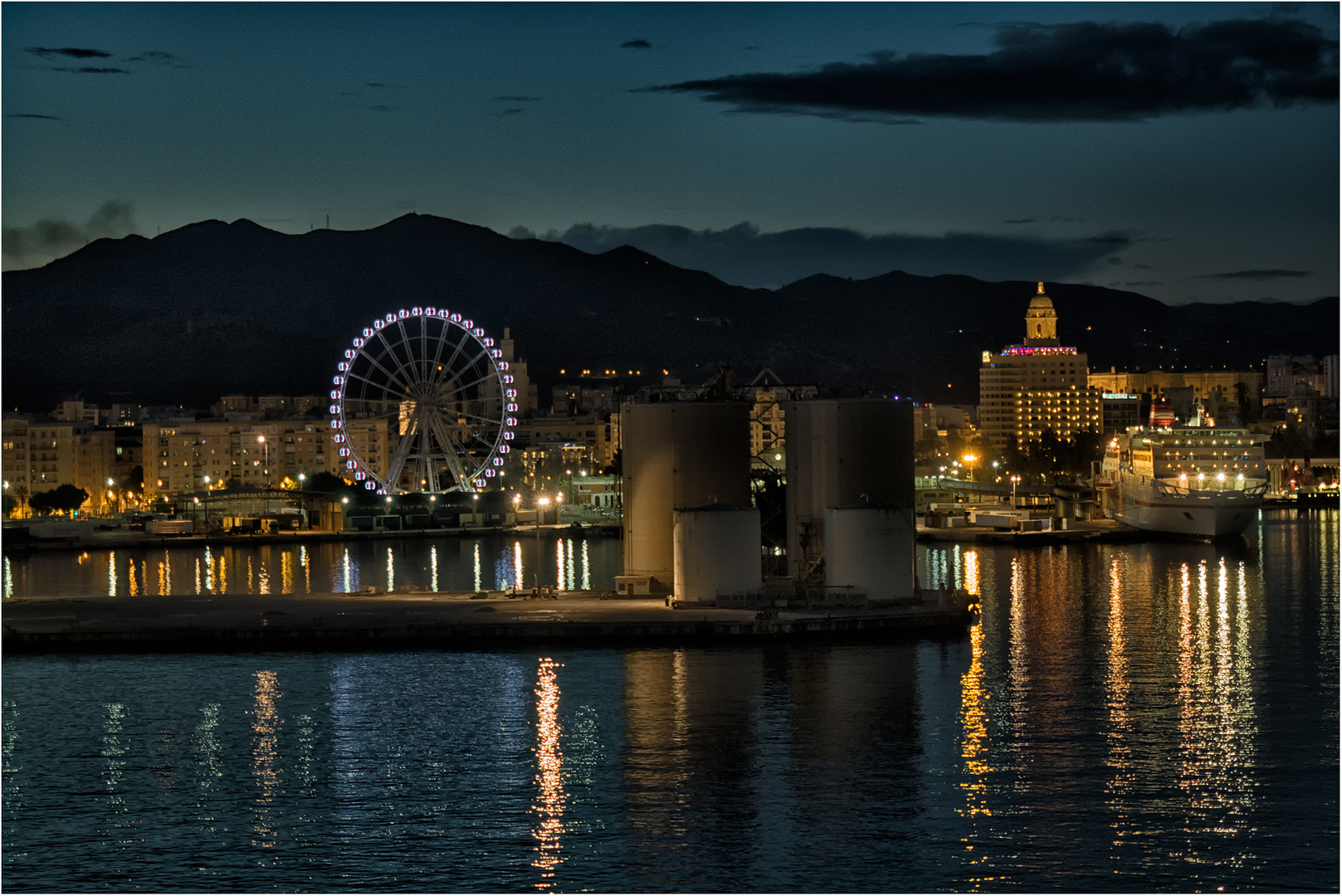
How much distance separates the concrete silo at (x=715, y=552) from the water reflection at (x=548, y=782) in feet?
19.0

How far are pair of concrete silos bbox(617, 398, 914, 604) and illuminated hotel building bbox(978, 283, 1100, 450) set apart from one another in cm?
10910

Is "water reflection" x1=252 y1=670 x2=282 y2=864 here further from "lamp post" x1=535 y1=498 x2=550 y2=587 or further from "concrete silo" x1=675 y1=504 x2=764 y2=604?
"lamp post" x1=535 y1=498 x2=550 y2=587

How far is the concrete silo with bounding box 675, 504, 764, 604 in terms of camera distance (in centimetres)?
3769

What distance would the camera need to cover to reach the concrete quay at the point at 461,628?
36.4 meters

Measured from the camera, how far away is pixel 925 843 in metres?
21.9

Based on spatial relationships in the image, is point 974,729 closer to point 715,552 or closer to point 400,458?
point 715,552

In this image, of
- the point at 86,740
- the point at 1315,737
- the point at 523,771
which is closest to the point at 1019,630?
the point at 1315,737

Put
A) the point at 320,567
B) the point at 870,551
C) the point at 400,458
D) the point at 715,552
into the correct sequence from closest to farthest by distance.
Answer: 1. the point at 870,551
2. the point at 715,552
3. the point at 320,567
4. the point at 400,458

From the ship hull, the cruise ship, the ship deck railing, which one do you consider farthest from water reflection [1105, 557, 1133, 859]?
the ship deck railing

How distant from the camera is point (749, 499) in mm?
40500

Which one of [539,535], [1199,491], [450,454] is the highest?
[450,454]

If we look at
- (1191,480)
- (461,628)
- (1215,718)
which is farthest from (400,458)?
(1215,718)

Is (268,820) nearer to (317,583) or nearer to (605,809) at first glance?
(605,809)

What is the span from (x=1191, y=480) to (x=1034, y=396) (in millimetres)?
73295
